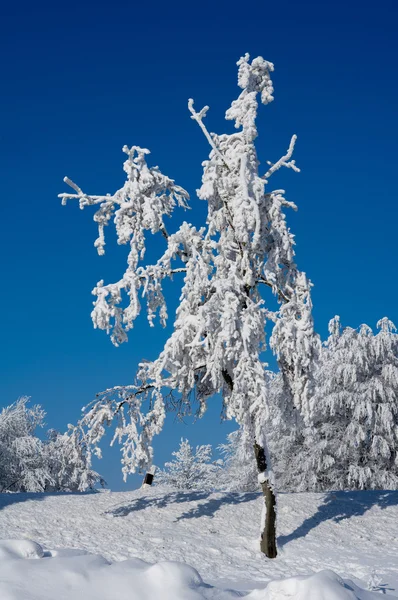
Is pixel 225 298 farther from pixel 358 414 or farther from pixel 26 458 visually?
pixel 26 458

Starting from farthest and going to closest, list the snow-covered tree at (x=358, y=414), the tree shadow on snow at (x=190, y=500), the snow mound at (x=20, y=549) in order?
the snow-covered tree at (x=358, y=414) → the tree shadow on snow at (x=190, y=500) → the snow mound at (x=20, y=549)

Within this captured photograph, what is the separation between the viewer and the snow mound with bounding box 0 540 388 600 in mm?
5281

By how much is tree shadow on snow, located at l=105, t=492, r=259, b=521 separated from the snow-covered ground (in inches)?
1.1

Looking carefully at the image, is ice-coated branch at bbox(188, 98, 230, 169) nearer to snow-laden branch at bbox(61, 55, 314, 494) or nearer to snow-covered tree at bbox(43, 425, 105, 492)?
snow-laden branch at bbox(61, 55, 314, 494)

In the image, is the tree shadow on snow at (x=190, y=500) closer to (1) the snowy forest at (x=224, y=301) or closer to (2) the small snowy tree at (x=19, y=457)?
(1) the snowy forest at (x=224, y=301)

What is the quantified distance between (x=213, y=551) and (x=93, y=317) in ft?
19.5

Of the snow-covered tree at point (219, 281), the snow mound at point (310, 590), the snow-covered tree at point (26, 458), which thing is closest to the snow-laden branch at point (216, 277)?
the snow-covered tree at point (219, 281)

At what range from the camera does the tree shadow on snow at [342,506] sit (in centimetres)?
1525

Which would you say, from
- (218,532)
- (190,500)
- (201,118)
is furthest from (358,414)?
(201,118)

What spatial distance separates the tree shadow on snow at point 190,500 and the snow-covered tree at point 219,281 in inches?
72.2

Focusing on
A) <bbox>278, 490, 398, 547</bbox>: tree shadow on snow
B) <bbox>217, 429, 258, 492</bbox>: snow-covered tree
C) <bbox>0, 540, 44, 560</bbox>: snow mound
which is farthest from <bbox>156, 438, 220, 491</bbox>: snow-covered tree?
<bbox>0, 540, 44, 560</bbox>: snow mound

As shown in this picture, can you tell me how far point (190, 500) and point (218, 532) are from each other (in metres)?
2.53

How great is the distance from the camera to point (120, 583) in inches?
217

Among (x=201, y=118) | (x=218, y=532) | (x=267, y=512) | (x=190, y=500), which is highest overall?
(x=201, y=118)
